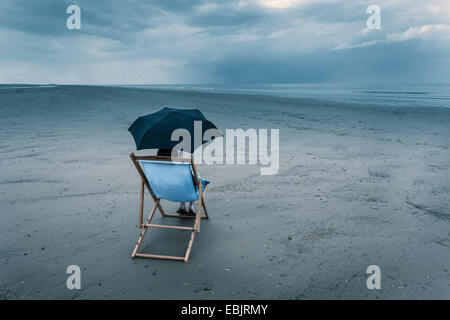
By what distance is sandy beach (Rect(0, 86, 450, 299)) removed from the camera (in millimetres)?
2725

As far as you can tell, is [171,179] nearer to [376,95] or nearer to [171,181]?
[171,181]

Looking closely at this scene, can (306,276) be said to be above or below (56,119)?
below

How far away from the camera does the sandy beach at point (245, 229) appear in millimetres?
2725

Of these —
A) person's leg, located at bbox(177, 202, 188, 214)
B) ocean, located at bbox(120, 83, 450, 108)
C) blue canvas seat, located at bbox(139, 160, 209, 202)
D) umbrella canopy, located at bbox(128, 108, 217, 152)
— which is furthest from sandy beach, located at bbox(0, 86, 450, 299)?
ocean, located at bbox(120, 83, 450, 108)

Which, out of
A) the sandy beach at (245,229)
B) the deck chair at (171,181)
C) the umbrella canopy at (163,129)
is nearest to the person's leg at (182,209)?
the sandy beach at (245,229)

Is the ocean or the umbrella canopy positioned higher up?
the ocean

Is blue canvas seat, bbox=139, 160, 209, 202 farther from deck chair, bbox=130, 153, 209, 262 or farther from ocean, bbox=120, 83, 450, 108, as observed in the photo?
ocean, bbox=120, 83, 450, 108

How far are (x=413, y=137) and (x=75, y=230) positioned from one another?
32.1 ft

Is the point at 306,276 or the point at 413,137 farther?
the point at 413,137

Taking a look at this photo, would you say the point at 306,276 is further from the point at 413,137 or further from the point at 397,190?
the point at 413,137

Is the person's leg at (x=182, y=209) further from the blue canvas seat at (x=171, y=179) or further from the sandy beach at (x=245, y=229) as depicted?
the blue canvas seat at (x=171, y=179)

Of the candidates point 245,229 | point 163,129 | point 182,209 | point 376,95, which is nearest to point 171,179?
point 163,129
